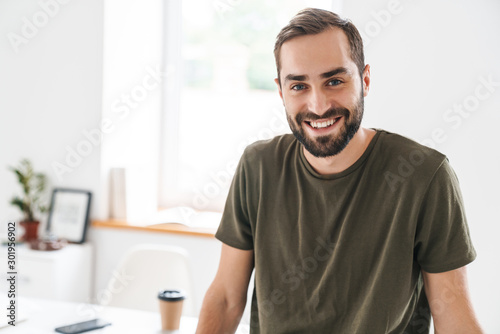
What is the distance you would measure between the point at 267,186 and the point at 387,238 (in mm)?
374

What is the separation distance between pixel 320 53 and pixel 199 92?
1.99 metres

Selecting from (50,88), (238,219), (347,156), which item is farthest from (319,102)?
(50,88)

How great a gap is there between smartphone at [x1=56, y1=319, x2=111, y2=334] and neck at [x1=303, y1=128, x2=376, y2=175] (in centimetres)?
83

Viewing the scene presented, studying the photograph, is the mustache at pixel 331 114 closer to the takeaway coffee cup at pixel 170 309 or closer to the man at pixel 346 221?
the man at pixel 346 221

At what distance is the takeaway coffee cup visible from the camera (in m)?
1.59

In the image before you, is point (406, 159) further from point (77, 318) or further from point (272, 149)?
point (77, 318)

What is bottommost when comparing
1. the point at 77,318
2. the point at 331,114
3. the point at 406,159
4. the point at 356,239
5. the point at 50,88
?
the point at 77,318

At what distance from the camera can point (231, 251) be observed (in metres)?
1.54

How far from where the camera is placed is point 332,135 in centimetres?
137

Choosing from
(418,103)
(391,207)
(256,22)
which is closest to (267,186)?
(391,207)

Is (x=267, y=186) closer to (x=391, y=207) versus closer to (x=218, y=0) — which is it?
(x=391, y=207)

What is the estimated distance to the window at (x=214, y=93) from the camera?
3.13 meters

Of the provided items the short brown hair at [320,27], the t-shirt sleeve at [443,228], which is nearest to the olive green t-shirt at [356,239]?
the t-shirt sleeve at [443,228]

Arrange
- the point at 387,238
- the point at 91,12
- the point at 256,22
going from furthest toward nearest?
the point at 256,22 < the point at 91,12 < the point at 387,238
